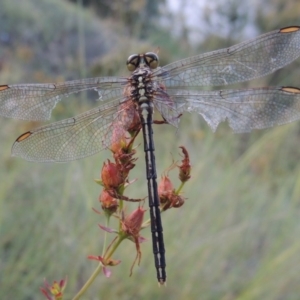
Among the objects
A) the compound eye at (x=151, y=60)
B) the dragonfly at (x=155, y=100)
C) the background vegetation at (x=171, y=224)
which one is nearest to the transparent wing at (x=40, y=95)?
the dragonfly at (x=155, y=100)

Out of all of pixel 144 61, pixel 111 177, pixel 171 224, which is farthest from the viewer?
pixel 171 224

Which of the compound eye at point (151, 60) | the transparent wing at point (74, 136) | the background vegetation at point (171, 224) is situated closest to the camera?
the transparent wing at point (74, 136)

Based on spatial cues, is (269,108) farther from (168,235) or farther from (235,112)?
(168,235)

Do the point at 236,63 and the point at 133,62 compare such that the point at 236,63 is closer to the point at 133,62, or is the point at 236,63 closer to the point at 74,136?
the point at 133,62

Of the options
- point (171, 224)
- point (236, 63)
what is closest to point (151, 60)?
point (236, 63)

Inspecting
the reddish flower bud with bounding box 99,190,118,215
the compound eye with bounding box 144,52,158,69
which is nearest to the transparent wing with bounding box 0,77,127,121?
the compound eye with bounding box 144,52,158,69

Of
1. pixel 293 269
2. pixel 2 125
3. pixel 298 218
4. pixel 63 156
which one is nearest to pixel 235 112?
pixel 63 156

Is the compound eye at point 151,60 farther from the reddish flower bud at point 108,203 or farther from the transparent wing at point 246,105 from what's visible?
the reddish flower bud at point 108,203

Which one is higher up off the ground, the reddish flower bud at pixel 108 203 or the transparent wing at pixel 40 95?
the transparent wing at pixel 40 95
